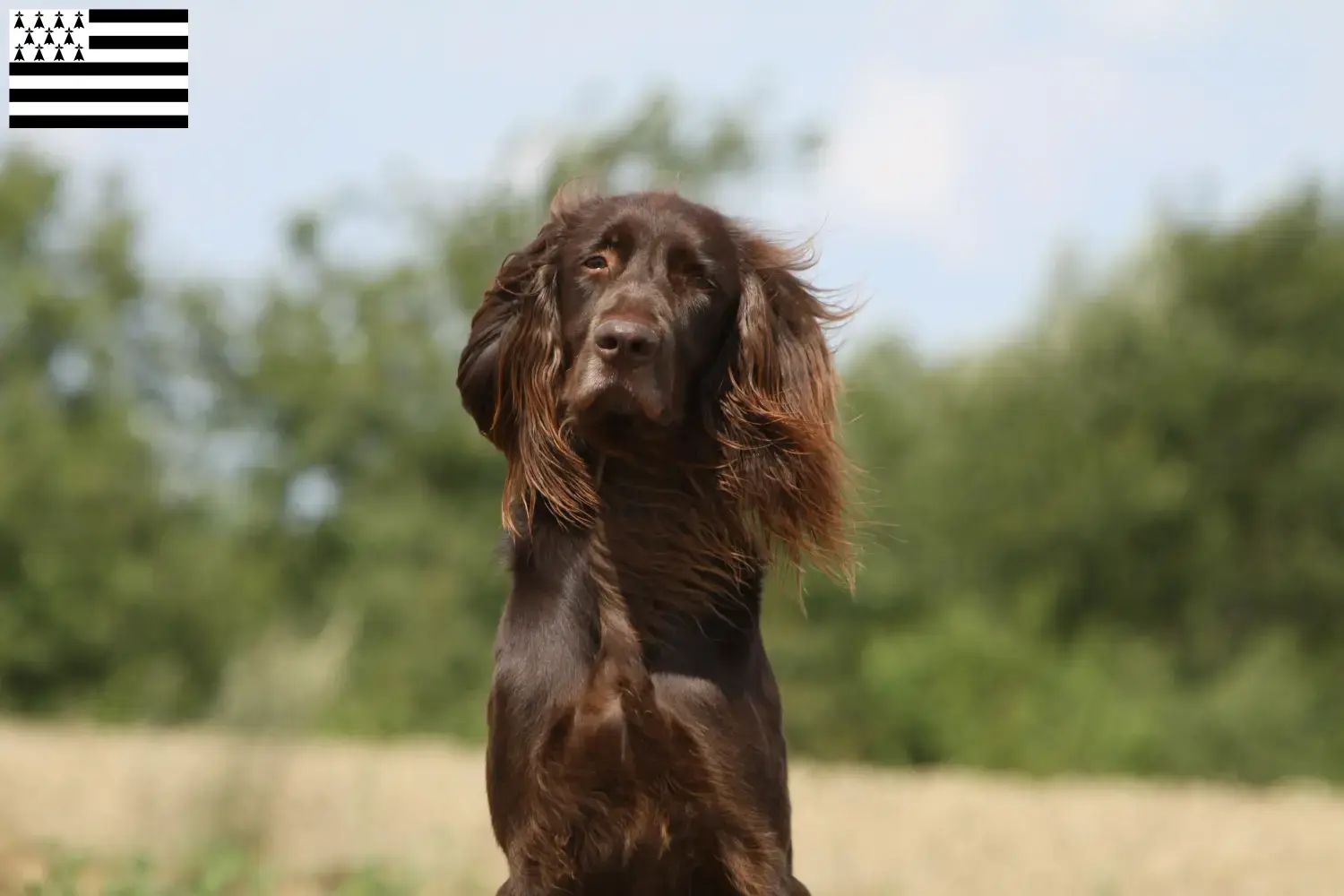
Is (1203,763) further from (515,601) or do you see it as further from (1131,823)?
(515,601)

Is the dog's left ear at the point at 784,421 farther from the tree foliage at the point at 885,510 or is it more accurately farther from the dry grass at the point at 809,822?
the tree foliage at the point at 885,510

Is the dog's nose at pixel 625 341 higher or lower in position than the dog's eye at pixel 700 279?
lower

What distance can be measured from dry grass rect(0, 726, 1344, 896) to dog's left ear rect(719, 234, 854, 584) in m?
3.66

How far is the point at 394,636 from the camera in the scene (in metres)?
25.3

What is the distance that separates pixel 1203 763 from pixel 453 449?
41.2ft

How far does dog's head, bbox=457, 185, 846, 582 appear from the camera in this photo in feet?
11.7

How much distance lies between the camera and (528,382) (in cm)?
368

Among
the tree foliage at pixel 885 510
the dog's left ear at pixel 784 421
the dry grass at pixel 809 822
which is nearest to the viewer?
the dog's left ear at pixel 784 421

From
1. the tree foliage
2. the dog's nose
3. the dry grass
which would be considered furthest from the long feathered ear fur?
the tree foliage

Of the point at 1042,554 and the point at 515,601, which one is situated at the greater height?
the point at 515,601

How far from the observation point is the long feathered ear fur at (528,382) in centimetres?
359

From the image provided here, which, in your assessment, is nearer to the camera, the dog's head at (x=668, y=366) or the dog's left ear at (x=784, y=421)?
the dog's head at (x=668, y=366)

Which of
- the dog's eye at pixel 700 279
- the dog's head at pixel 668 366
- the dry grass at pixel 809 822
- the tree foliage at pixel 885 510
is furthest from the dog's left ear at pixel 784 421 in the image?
the tree foliage at pixel 885 510

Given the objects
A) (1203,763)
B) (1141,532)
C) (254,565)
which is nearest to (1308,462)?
(1141,532)
